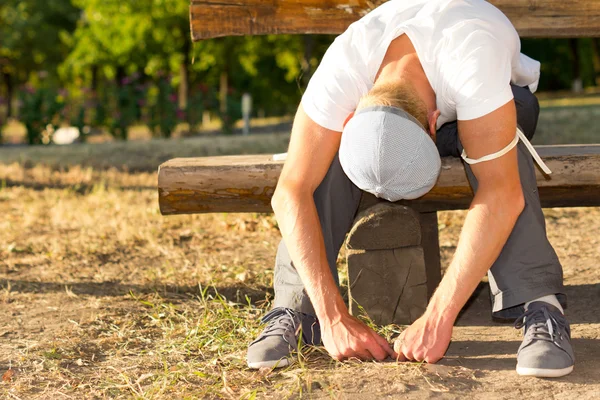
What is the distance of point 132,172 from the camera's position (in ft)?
24.0

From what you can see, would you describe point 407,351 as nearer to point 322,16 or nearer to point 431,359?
point 431,359

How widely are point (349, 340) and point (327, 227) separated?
430mm

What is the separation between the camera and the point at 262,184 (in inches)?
119

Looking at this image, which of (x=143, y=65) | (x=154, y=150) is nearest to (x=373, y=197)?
(x=154, y=150)

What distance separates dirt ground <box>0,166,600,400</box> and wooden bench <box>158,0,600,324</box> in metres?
0.19

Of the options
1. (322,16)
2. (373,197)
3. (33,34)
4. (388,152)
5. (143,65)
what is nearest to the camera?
(388,152)

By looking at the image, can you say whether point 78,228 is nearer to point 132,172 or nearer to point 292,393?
point 132,172

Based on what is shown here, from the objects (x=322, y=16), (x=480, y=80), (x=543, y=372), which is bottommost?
(x=543, y=372)

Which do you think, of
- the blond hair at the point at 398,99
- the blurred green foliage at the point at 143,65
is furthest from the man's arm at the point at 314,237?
the blurred green foliage at the point at 143,65

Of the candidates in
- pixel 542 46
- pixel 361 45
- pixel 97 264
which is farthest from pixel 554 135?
pixel 542 46

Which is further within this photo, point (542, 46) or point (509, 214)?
point (542, 46)

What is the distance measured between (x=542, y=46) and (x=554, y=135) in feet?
82.4

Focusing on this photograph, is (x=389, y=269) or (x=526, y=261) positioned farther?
(x=389, y=269)

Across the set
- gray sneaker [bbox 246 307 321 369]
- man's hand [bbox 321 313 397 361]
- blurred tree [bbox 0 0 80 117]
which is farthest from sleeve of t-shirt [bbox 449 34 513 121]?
blurred tree [bbox 0 0 80 117]
